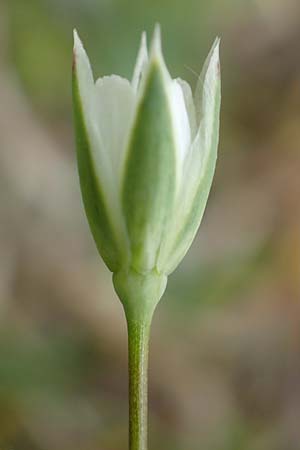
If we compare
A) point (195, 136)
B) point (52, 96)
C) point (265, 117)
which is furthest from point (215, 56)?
point (265, 117)

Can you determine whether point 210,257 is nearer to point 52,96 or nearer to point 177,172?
point 52,96

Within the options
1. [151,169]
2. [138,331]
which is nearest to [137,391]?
[138,331]

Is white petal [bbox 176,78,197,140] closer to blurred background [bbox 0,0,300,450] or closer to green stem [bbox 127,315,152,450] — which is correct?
green stem [bbox 127,315,152,450]

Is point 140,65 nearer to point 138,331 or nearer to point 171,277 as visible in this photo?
point 138,331

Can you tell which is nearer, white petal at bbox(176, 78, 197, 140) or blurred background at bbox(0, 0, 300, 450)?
white petal at bbox(176, 78, 197, 140)

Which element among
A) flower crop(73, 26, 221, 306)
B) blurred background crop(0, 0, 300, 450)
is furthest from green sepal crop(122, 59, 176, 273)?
blurred background crop(0, 0, 300, 450)

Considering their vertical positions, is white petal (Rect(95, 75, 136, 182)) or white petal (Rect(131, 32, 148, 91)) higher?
white petal (Rect(131, 32, 148, 91))

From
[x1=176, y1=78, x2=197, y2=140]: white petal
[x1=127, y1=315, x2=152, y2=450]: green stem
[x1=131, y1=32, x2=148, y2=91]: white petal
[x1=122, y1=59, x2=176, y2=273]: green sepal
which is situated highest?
[x1=131, y1=32, x2=148, y2=91]: white petal
